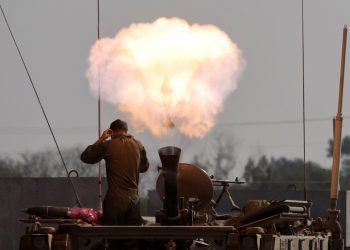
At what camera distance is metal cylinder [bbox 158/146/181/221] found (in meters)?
23.5

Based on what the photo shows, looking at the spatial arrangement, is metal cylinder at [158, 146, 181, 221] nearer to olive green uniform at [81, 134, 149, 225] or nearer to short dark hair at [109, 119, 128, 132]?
olive green uniform at [81, 134, 149, 225]

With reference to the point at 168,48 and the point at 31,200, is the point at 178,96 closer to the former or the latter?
the point at 168,48

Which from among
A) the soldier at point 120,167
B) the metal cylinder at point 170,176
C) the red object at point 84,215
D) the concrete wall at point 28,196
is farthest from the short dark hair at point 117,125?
the concrete wall at point 28,196

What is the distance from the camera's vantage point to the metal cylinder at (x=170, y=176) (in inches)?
925

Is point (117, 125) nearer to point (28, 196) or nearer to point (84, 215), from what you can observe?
point (84, 215)

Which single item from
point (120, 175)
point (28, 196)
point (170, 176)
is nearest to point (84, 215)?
point (120, 175)

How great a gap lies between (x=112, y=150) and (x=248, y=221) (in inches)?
95.3

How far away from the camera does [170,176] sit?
77.6 ft

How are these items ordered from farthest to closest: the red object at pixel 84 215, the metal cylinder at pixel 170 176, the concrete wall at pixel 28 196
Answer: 1. the concrete wall at pixel 28 196
2. the red object at pixel 84 215
3. the metal cylinder at pixel 170 176

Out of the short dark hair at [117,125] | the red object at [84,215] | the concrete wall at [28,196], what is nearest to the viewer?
the red object at [84,215]

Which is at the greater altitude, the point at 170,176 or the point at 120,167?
the point at 120,167

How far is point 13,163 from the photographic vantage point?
67.2 m

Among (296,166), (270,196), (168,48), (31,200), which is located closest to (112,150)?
(168,48)

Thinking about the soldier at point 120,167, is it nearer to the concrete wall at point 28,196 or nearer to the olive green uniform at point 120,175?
the olive green uniform at point 120,175
